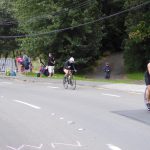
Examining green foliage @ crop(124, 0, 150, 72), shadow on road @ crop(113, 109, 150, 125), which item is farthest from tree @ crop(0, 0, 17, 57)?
shadow on road @ crop(113, 109, 150, 125)

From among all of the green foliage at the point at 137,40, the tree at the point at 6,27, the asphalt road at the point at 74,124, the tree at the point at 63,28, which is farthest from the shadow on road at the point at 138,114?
the tree at the point at 6,27

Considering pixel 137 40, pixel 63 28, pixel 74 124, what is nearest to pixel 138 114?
pixel 74 124

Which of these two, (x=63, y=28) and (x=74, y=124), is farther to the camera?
(x=63, y=28)

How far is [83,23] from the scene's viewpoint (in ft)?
132

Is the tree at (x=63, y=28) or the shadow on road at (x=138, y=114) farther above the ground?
the tree at (x=63, y=28)

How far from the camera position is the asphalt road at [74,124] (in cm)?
952

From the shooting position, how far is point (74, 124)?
1210 centimetres

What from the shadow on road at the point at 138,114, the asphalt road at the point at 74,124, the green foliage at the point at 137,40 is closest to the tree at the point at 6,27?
the green foliage at the point at 137,40

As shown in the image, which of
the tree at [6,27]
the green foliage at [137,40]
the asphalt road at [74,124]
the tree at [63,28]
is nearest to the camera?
the asphalt road at [74,124]

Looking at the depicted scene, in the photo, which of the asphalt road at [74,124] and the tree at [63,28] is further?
the tree at [63,28]

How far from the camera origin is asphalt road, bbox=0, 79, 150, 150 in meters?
9.52

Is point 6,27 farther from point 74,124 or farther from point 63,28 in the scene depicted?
point 74,124

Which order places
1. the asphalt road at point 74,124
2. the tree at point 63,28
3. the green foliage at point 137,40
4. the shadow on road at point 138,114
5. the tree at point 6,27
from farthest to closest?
the tree at point 6,27
the tree at point 63,28
the green foliage at point 137,40
the shadow on road at point 138,114
the asphalt road at point 74,124

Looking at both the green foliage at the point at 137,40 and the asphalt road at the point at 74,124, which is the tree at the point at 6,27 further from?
the asphalt road at the point at 74,124
